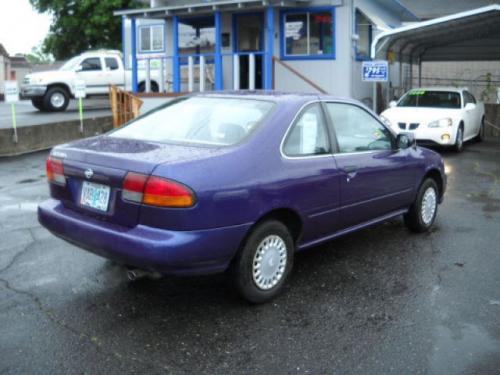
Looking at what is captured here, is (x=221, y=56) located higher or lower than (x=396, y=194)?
higher

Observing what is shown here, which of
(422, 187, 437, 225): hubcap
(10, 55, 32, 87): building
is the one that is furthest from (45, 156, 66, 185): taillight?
(10, 55, 32, 87): building

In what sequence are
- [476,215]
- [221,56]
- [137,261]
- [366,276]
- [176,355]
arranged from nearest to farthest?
[176,355], [137,261], [366,276], [476,215], [221,56]

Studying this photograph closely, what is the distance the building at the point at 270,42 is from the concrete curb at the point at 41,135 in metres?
3.11

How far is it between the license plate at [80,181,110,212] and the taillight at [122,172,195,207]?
35cm

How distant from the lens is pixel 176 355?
370cm

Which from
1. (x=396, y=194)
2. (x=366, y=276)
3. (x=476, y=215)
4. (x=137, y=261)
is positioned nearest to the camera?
(x=137, y=261)

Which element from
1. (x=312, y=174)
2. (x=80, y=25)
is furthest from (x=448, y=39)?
(x=80, y=25)

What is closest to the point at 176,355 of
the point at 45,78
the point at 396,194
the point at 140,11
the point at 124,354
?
the point at 124,354

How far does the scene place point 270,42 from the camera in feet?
52.6

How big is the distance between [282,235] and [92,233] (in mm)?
1365

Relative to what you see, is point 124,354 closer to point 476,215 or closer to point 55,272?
point 55,272

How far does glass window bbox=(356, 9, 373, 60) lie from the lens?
17219mm

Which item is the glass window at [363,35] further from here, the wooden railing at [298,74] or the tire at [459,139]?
the tire at [459,139]

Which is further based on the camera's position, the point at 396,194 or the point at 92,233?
the point at 396,194
